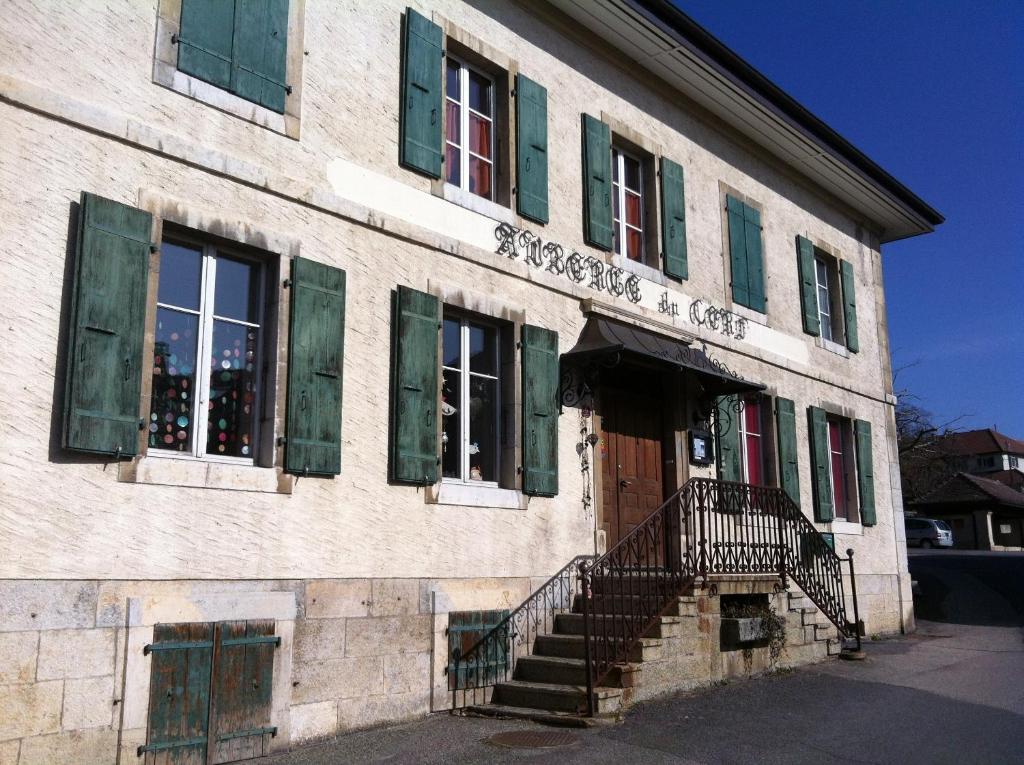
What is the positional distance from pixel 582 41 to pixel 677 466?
4.62 m

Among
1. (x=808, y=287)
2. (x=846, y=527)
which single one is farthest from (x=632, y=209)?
(x=846, y=527)

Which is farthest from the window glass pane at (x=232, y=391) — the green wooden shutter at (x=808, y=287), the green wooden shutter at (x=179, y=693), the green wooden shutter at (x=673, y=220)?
the green wooden shutter at (x=808, y=287)

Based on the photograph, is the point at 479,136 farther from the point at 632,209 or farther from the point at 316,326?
the point at 316,326

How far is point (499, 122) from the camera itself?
929 centimetres

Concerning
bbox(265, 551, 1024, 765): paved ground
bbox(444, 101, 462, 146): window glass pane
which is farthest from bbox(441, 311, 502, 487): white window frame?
bbox(265, 551, 1024, 765): paved ground

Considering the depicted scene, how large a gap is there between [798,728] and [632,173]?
632cm

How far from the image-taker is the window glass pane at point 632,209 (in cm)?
1086

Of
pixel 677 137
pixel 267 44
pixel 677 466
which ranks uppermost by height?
pixel 677 137

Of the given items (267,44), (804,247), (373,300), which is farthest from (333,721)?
(804,247)

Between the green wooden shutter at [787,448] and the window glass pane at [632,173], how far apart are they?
11.1 ft

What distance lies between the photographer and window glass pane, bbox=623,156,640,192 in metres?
11.0

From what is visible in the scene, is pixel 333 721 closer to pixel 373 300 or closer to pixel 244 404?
pixel 244 404

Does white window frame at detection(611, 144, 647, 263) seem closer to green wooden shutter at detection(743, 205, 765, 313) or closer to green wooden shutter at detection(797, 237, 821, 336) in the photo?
green wooden shutter at detection(743, 205, 765, 313)

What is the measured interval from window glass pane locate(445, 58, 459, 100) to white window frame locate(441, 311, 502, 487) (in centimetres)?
210
